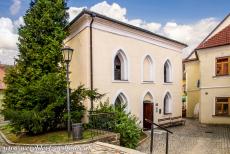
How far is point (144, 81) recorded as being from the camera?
16.7m

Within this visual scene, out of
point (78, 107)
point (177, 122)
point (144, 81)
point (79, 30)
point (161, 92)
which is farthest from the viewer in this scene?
point (177, 122)

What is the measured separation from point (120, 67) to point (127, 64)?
0.49m

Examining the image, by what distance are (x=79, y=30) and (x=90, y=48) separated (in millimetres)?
1716

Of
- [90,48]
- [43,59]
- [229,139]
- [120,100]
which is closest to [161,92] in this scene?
[120,100]

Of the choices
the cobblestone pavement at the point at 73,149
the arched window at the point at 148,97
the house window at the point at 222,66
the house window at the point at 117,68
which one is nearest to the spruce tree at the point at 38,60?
the cobblestone pavement at the point at 73,149

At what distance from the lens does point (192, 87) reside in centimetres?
2714

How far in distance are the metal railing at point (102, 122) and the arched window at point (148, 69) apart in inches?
276

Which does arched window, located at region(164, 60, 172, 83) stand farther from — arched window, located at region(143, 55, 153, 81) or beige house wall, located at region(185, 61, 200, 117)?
beige house wall, located at region(185, 61, 200, 117)

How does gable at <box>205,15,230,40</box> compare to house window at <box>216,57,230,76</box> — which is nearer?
house window at <box>216,57,230,76</box>

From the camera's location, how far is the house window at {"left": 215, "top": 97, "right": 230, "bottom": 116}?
19500 mm

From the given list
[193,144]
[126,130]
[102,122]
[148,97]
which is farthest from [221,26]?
[102,122]

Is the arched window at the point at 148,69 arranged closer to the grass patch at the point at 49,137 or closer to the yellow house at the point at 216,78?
the yellow house at the point at 216,78

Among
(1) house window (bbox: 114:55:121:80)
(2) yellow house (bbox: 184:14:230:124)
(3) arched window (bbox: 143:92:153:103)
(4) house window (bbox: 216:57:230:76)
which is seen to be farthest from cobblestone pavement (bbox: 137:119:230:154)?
(4) house window (bbox: 216:57:230:76)

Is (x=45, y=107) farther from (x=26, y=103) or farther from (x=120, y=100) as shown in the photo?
(x=120, y=100)
